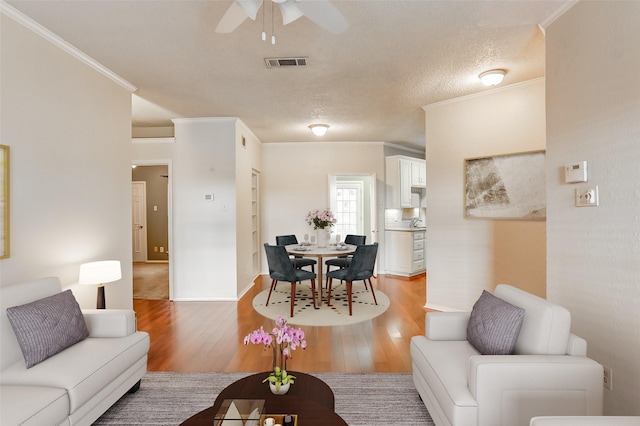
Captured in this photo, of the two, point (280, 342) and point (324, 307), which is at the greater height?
point (280, 342)

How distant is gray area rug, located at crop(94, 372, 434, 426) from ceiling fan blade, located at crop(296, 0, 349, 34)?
2412 mm

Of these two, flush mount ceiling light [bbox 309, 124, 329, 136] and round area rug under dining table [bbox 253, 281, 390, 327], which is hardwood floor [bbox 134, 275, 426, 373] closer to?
round area rug under dining table [bbox 253, 281, 390, 327]

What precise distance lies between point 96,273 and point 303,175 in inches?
175

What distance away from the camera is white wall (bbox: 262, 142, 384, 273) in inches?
264

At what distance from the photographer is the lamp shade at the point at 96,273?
270cm

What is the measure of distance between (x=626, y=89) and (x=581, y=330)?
1.47 meters

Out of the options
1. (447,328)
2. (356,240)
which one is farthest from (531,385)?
(356,240)

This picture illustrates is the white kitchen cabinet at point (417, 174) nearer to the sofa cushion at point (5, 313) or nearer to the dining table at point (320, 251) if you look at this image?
the dining table at point (320, 251)

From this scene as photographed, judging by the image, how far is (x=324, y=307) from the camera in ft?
14.7

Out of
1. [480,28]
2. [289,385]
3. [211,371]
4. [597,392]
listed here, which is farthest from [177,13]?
[597,392]

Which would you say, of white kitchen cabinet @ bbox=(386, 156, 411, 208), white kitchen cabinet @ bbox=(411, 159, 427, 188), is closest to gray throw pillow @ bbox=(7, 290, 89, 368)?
white kitchen cabinet @ bbox=(386, 156, 411, 208)

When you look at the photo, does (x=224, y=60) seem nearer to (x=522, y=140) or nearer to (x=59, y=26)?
(x=59, y=26)

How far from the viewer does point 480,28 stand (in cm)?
253

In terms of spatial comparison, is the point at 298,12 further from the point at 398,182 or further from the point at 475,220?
the point at 398,182
